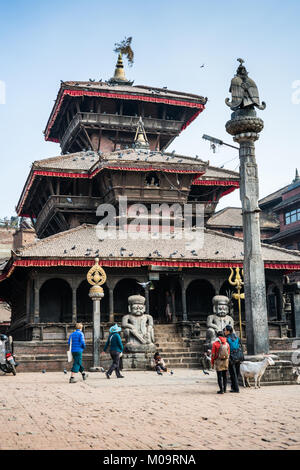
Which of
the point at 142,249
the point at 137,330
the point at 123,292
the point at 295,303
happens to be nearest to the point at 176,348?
the point at 137,330

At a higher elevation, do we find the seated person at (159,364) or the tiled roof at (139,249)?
the tiled roof at (139,249)

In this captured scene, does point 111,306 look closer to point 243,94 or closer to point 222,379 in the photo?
point 243,94

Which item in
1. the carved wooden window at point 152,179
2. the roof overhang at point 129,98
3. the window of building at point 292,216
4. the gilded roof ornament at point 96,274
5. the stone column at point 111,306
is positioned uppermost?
the roof overhang at point 129,98

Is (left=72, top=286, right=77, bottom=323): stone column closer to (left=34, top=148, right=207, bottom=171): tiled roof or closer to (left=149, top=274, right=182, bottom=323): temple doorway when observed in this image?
(left=149, top=274, right=182, bottom=323): temple doorway

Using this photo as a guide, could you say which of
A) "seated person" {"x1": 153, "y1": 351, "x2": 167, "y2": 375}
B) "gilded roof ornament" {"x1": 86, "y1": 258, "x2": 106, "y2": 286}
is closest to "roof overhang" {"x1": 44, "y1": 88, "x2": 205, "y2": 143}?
"gilded roof ornament" {"x1": 86, "y1": 258, "x2": 106, "y2": 286}

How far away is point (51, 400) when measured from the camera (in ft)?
36.9

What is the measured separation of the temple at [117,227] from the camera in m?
25.2

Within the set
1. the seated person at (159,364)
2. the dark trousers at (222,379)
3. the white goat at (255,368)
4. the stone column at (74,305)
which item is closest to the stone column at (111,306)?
the stone column at (74,305)

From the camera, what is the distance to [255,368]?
13.2m

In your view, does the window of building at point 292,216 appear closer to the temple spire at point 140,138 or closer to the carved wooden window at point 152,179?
the temple spire at point 140,138

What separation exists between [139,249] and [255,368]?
13514 mm

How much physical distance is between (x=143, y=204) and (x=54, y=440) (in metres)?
23.1

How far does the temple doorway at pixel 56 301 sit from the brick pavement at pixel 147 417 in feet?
42.5

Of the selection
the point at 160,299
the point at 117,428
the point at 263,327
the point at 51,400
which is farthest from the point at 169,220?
the point at 117,428
